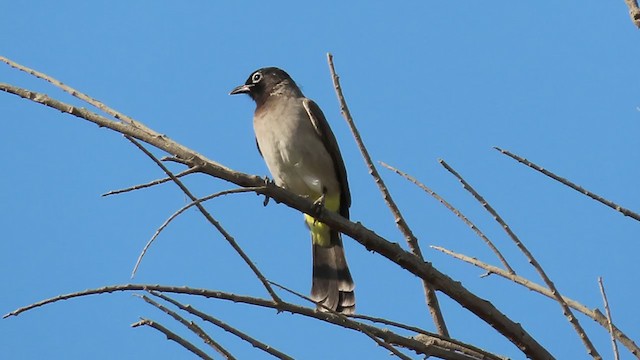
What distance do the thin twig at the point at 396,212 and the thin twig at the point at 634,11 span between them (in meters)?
1.01

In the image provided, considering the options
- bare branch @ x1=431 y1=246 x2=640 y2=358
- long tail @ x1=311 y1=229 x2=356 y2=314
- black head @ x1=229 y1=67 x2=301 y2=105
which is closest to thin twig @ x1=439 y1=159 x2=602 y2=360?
bare branch @ x1=431 y1=246 x2=640 y2=358

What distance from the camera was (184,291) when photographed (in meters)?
2.85

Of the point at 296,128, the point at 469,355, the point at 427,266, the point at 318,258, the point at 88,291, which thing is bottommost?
the point at 88,291

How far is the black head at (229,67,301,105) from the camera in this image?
26.1 feet

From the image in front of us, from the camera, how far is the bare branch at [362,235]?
3.20 m

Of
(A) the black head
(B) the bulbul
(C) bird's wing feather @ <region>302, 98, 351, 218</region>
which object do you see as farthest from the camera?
(A) the black head

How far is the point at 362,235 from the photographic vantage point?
3828 millimetres

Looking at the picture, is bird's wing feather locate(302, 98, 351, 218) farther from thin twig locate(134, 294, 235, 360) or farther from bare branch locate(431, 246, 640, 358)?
thin twig locate(134, 294, 235, 360)

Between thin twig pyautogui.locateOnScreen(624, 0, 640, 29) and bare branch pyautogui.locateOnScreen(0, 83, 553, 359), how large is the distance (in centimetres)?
105

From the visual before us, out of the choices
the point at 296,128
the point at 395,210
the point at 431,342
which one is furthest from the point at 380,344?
the point at 296,128

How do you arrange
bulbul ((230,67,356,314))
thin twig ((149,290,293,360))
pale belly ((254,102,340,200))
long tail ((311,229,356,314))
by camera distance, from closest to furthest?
thin twig ((149,290,293,360))
long tail ((311,229,356,314))
bulbul ((230,67,356,314))
pale belly ((254,102,340,200))

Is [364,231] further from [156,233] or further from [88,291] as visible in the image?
[88,291]

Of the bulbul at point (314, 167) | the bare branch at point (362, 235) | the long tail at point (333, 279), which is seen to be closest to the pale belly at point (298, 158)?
the bulbul at point (314, 167)

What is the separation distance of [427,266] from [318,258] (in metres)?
3.84
